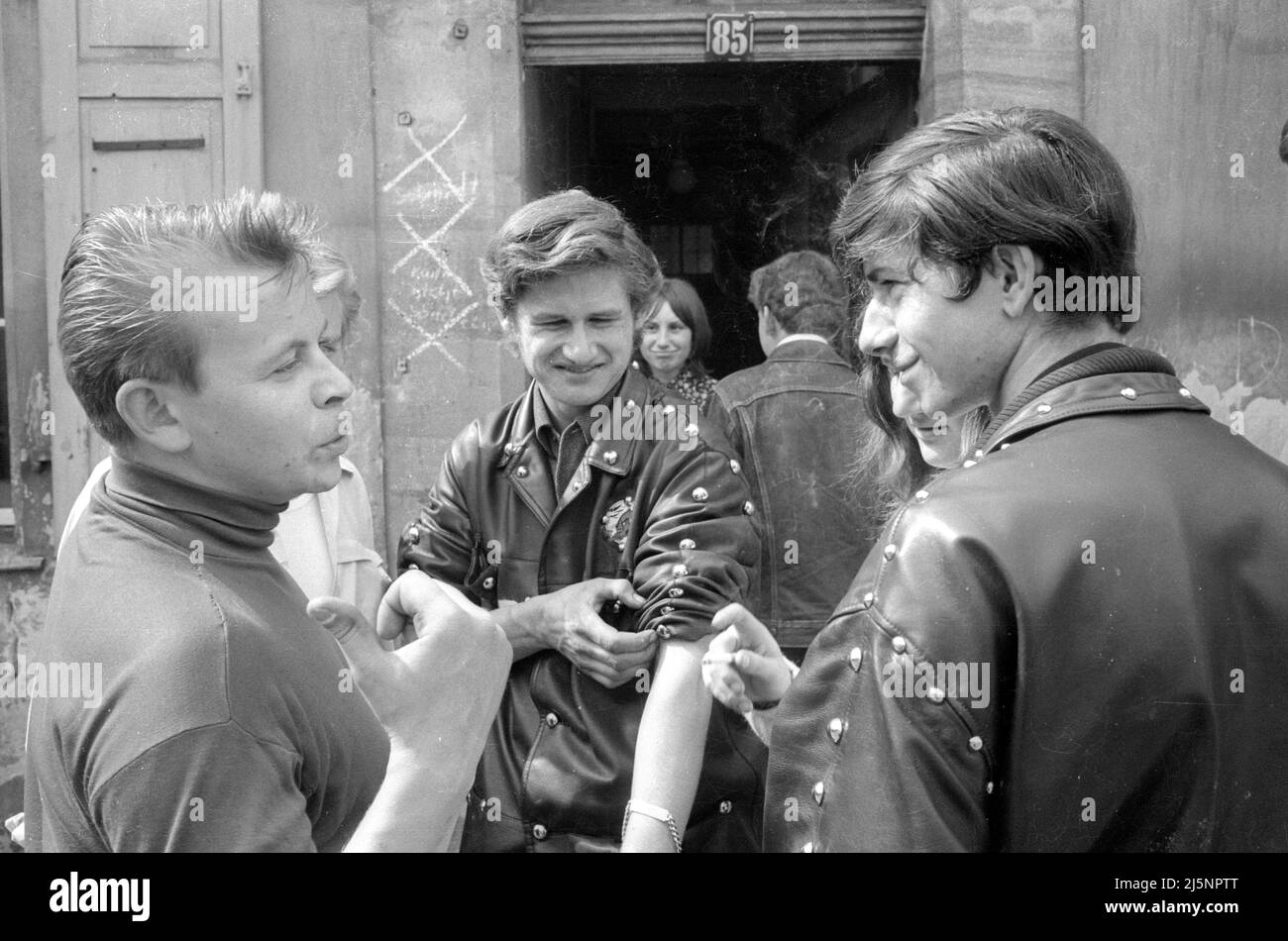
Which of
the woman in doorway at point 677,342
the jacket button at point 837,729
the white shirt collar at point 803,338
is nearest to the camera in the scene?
the jacket button at point 837,729

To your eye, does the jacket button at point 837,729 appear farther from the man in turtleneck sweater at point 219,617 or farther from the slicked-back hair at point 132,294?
the slicked-back hair at point 132,294

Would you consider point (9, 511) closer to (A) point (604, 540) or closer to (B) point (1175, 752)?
(A) point (604, 540)

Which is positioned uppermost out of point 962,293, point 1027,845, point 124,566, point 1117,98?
point 1117,98

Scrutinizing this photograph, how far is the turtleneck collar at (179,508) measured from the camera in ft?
4.76

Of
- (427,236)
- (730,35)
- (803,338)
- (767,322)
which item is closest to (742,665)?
(803,338)

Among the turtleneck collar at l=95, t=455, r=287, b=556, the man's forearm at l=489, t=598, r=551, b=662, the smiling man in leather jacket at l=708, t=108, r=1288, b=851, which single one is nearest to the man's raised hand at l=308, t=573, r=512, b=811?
the turtleneck collar at l=95, t=455, r=287, b=556

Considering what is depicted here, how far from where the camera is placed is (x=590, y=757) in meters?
2.26

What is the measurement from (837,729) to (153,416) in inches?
31.8

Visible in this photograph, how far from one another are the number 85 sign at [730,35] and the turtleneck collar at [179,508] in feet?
13.6

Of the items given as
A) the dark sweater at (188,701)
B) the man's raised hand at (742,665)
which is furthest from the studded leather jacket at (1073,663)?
the dark sweater at (188,701)

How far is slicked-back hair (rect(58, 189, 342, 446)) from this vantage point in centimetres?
148
